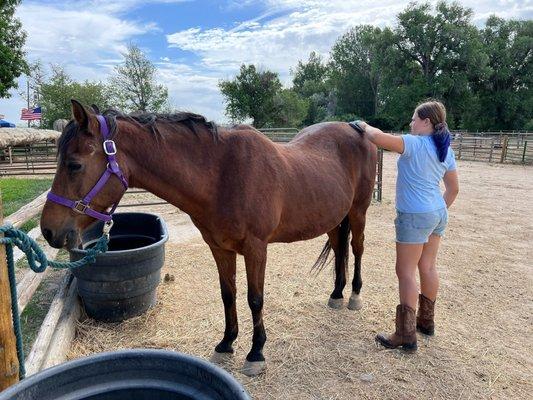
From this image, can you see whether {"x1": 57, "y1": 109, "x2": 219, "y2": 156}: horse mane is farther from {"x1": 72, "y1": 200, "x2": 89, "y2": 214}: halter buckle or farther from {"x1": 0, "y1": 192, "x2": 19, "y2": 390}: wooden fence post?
{"x1": 0, "y1": 192, "x2": 19, "y2": 390}: wooden fence post

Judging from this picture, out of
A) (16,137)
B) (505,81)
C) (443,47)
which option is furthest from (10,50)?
(505,81)

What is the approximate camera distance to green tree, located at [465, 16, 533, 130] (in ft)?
117

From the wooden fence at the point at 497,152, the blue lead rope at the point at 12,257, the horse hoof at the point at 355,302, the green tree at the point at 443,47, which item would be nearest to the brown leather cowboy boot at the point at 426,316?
the horse hoof at the point at 355,302

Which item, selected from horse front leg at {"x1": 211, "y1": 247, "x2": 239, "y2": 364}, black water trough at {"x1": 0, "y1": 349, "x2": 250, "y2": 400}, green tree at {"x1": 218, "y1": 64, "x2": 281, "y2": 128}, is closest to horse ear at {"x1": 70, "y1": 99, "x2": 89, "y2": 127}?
black water trough at {"x1": 0, "y1": 349, "x2": 250, "y2": 400}

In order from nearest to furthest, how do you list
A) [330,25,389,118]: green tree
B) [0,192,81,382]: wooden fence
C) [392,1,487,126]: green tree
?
[0,192,81,382]: wooden fence
[392,1,487,126]: green tree
[330,25,389,118]: green tree

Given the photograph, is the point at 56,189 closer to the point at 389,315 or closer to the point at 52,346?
the point at 52,346

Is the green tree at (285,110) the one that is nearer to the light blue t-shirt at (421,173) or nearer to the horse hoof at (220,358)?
the light blue t-shirt at (421,173)

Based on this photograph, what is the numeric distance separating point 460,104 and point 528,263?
3589 cm

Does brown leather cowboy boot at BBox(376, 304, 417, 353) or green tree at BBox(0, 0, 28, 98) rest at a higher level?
green tree at BBox(0, 0, 28, 98)

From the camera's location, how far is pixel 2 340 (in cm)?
153

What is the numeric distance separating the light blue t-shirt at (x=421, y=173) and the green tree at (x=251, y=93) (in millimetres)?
31262

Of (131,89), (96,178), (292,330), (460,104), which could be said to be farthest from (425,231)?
(460,104)

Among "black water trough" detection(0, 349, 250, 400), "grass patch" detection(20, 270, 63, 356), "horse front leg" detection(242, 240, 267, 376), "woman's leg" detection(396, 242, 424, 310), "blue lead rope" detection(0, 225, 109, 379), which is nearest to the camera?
"black water trough" detection(0, 349, 250, 400)

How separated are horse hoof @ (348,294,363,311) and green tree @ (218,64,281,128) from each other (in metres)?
30.6
